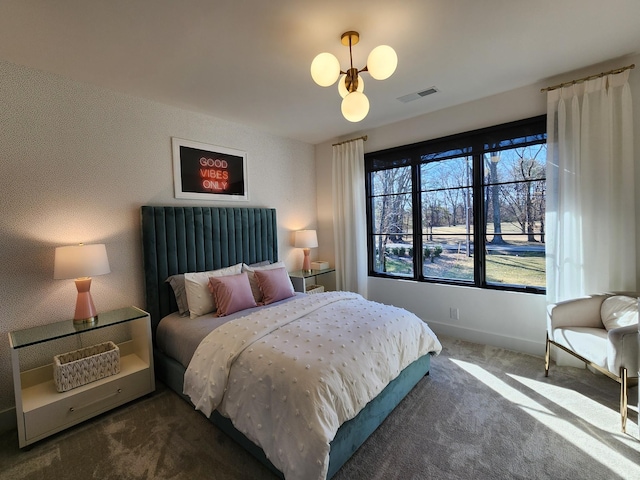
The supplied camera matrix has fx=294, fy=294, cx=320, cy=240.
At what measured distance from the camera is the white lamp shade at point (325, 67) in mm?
1717

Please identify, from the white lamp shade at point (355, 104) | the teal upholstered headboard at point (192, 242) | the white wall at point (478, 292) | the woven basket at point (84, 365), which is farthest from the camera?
the white wall at point (478, 292)

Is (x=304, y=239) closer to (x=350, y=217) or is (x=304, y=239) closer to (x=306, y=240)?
(x=306, y=240)

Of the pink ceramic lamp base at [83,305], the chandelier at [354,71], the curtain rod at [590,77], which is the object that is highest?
the curtain rod at [590,77]

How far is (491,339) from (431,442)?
1806 mm

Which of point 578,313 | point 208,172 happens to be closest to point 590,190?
point 578,313

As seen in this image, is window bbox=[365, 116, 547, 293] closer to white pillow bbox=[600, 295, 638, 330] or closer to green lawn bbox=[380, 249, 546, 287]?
green lawn bbox=[380, 249, 546, 287]

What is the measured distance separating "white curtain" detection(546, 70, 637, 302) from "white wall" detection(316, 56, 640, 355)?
12 cm

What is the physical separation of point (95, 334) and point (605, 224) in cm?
451

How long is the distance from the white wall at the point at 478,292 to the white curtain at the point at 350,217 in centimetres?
22

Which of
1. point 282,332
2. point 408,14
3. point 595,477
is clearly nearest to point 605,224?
point 595,477

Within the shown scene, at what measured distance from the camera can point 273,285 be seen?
306 cm

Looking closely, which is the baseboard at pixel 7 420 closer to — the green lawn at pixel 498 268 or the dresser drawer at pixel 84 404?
the dresser drawer at pixel 84 404

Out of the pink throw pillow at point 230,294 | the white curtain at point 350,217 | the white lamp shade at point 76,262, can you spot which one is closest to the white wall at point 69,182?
the white lamp shade at point 76,262

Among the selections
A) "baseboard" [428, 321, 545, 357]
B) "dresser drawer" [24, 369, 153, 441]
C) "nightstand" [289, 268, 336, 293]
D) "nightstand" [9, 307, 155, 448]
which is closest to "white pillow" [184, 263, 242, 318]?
"nightstand" [9, 307, 155, 448]
